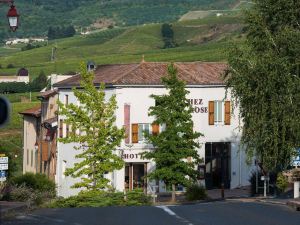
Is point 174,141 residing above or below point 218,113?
below

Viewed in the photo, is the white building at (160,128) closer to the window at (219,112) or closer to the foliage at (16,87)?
the window at (219,112)

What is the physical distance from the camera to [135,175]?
7256 centimetres

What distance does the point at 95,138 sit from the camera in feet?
191

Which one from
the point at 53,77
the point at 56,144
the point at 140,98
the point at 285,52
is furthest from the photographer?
the point at 53,77

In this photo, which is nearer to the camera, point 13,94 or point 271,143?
point 271,143

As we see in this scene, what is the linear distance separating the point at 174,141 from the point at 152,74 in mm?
13731

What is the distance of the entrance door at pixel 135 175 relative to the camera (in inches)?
2840

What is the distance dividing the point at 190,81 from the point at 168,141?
→ 40.9 ft

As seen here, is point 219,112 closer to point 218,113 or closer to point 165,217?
point 218,113

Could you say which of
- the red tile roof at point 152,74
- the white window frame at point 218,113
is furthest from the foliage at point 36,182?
the white window frame at point 218,113

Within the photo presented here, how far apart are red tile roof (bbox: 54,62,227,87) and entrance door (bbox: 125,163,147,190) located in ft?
17.8

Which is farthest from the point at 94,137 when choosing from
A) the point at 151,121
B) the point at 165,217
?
the point at 165,217

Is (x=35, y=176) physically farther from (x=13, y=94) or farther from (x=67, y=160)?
(x=13, y=94)

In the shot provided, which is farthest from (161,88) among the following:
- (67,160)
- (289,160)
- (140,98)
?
(289,160)
